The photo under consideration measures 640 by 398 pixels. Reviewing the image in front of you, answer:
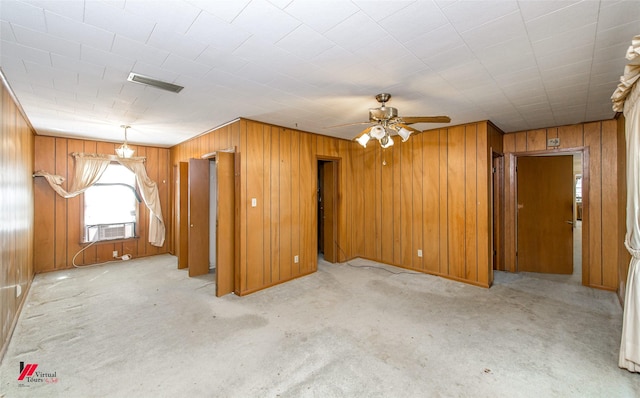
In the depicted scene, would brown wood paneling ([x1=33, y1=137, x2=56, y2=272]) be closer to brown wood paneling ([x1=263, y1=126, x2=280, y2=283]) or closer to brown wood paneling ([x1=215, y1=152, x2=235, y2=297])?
brown wood paneling ([x1=215, y1=152, x2=235, y2=297])

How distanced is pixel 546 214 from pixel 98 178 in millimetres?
8227

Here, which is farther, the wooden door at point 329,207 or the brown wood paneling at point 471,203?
the wooden door at point 329,207

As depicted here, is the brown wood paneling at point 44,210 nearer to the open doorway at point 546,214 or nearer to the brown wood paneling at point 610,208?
the open doorway at point 546,214

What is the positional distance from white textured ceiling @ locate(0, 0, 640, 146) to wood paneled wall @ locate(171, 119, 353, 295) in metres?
0.65

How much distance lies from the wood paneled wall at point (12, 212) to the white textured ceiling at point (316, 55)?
29 cm

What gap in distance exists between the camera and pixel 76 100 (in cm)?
299

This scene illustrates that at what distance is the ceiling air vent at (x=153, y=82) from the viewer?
7.91ft

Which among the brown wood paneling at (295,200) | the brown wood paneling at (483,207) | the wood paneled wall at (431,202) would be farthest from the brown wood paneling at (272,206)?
the brown wood paneling at (483,207)

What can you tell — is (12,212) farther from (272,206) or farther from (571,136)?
(571,136)

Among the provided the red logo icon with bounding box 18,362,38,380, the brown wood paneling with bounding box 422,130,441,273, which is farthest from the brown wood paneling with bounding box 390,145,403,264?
the red logo icon with bounding box 18,362,38,380

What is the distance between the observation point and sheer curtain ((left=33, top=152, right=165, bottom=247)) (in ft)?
15.9

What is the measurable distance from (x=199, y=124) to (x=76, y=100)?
1404mm

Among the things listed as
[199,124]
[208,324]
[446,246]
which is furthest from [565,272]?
[199,124]

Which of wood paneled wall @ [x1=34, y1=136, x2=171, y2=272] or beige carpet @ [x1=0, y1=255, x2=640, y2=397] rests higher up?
wood paneled wall @ [x1=34, y1=136, x2=171, y2=272]
